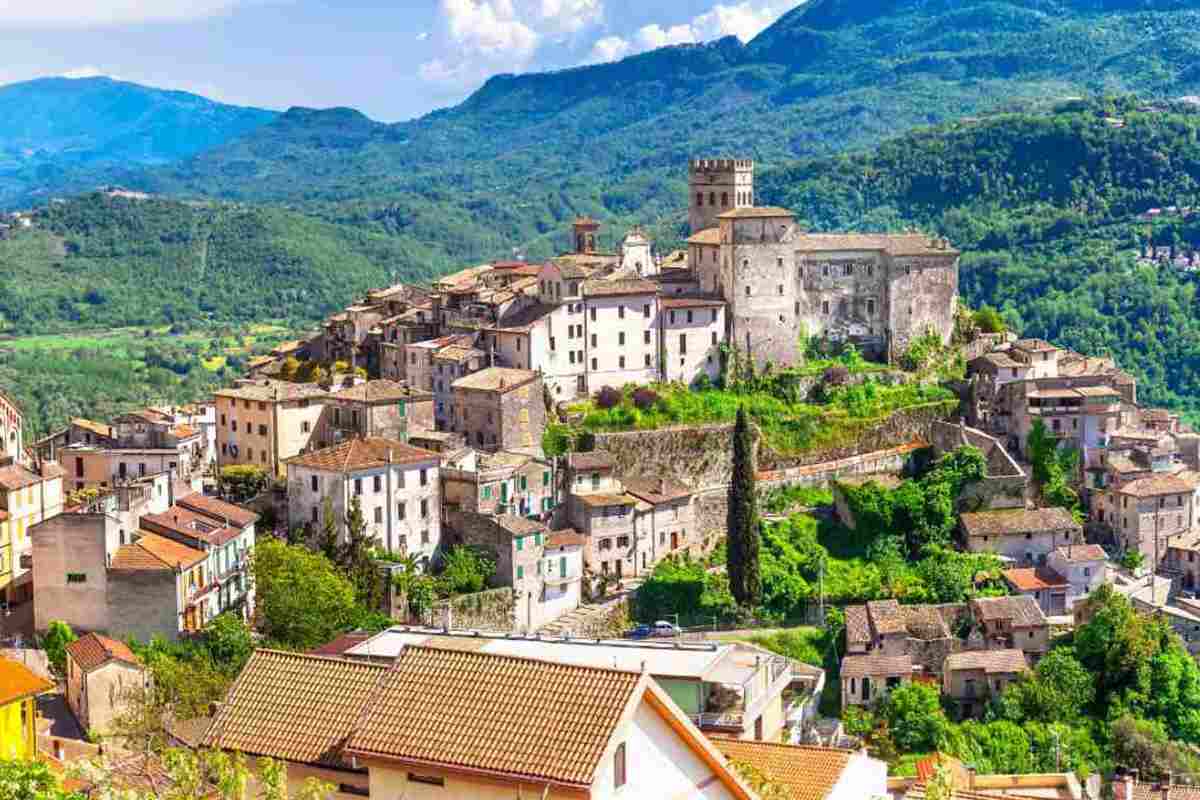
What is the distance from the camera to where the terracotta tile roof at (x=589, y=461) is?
61.7 m

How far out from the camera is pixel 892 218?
142500 mm

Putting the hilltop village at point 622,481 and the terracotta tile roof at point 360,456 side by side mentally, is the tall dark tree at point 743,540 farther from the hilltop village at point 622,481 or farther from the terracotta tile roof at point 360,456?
the terracotta tile roof at point 360,456

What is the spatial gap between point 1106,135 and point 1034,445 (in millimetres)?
78800

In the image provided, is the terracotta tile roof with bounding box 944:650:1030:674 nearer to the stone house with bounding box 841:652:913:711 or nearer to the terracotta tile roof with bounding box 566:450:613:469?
the stone house with bounding box 841:652:913:711

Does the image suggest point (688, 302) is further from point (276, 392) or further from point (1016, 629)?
point (1016, 629)

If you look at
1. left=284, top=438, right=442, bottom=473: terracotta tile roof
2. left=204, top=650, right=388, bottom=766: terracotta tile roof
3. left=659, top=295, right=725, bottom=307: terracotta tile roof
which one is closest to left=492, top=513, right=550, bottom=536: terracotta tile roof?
left=284, top=438, right=442, bottom=473: terracotta tile roof

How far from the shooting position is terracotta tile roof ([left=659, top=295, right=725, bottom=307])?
68.4 metres

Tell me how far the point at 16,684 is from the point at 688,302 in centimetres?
4721

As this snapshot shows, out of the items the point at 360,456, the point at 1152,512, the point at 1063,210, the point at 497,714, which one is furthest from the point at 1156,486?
the point at 1063,210

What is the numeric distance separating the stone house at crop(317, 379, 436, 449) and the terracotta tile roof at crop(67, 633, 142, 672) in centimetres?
1520

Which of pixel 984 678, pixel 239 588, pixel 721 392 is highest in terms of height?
pixel 721 392

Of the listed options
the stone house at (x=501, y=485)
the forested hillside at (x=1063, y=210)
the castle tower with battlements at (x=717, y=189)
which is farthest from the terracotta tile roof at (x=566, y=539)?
the forested hillside at (x=1063, y=210)

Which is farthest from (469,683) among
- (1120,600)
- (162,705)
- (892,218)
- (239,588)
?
(892,218)

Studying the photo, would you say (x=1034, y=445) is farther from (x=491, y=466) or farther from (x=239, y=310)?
(x=239, y=310)
